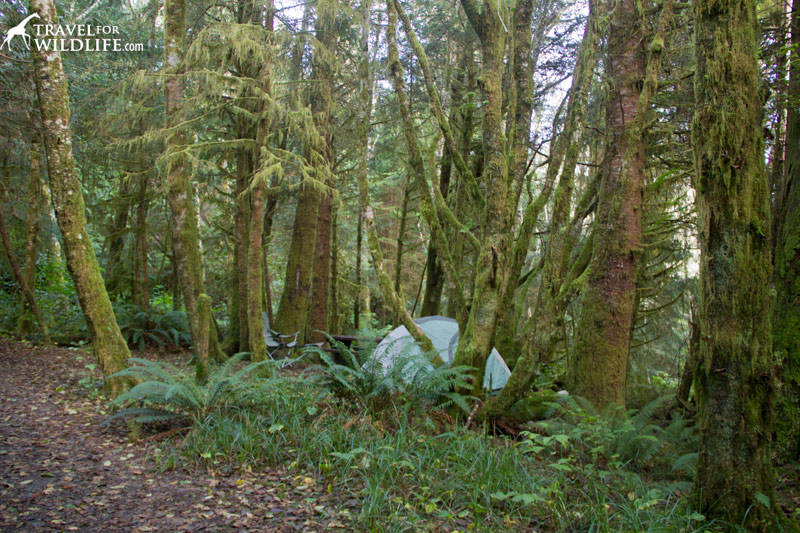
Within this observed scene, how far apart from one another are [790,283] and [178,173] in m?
8.33

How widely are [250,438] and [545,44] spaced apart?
10.2 meters

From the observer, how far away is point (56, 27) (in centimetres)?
604

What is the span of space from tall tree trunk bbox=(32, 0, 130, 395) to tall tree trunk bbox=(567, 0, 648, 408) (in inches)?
220

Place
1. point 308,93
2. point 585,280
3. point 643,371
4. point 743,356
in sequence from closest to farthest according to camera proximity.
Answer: point 743,356, point 585,280, point 643,371, point 308,93

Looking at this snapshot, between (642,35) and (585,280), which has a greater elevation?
(642,35)

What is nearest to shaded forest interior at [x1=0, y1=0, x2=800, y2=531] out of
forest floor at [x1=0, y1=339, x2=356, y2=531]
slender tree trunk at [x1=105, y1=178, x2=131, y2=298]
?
A: forest floor at [x1=0, y1=339, x2=356, y2=531]

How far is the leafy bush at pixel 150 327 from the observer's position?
11.0m

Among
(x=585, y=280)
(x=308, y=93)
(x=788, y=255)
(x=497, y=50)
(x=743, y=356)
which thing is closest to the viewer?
(x=743, y=356)

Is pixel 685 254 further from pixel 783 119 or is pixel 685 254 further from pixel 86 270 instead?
pixel 86 270

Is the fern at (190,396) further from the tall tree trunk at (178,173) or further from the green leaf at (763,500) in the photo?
the green leaf at (763,500)

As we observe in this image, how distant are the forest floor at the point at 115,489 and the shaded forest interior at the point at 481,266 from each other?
0.74ft

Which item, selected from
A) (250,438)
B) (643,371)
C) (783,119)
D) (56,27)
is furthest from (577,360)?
(56,27)

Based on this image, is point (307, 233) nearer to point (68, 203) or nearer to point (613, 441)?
point (68, 203)

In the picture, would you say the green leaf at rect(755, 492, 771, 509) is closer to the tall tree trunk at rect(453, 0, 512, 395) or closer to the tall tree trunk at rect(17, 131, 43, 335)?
the tall tree trunk at rect(453, 0, 512, 395)
